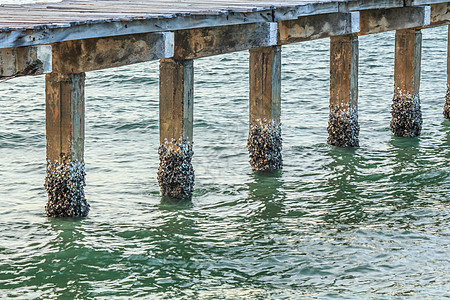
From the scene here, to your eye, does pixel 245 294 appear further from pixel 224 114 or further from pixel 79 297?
pixel 224 114

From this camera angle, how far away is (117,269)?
27.1 ft

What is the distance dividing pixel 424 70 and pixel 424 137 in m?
6.74

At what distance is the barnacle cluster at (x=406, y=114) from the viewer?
13344mm

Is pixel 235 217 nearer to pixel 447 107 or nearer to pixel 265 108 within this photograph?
pixel 265 108

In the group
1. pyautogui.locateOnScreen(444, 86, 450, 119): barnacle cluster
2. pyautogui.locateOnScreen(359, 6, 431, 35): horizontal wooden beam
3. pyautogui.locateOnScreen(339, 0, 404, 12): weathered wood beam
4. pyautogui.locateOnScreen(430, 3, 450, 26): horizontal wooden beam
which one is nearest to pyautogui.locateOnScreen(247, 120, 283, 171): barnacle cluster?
pyautogui.locateOnScreen(339, 0, 404, 12): weathered wood beam

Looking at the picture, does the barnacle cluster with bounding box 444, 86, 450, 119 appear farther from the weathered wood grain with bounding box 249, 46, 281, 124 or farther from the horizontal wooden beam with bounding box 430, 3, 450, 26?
the weathered wood grain with bounding box 249, 46, 281, 124

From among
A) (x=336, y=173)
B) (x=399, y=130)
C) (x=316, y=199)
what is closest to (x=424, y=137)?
(x=399, y=130)

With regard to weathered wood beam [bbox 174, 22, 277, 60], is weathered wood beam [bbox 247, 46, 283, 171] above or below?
below

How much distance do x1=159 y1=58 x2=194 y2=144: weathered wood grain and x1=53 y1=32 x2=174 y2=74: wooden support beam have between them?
843mm

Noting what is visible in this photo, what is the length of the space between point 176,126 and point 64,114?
1624mm

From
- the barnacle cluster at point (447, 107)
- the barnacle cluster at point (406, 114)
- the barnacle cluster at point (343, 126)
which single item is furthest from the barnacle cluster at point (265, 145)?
the barnacle cluster at point (447, 107)

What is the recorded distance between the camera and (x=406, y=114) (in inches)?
531

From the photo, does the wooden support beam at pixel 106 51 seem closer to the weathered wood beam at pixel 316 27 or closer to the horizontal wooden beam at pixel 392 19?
the weathered wood beam at pixel 316 27

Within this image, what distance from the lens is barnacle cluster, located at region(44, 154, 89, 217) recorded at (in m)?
9.10
